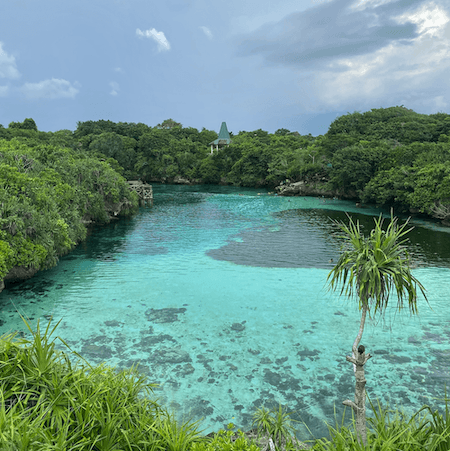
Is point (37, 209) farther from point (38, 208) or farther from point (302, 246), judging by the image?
point (302, 246)

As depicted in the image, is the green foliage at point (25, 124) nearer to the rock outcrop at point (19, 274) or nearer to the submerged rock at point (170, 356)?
the rock outcrop at point (19, 274)

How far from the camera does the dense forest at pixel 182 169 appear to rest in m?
17.4

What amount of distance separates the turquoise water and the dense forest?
291 centimetres

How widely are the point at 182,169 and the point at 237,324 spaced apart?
6768cm

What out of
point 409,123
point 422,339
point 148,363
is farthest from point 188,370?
point 409,123

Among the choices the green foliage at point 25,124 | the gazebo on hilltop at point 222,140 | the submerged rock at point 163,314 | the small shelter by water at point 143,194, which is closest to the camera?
the submerged rock at point 163,314

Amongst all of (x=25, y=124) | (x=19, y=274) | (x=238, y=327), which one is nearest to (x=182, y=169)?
(x=25, y=124)

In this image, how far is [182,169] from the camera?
3083 inches

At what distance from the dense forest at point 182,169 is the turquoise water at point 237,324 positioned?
291 cm

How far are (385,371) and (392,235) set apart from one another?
5.92 metres

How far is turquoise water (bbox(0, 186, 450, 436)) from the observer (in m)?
9.45

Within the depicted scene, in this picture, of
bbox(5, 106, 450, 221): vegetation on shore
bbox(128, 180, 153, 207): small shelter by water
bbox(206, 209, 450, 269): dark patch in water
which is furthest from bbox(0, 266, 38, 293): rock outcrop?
bbox(128, 180, 153, 207): small shelter by water

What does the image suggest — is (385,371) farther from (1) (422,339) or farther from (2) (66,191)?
(2) (66,191)

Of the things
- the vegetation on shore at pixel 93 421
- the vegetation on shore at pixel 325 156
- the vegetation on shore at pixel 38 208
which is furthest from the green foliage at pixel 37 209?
the vegetation on shore at pixel 325 156
